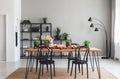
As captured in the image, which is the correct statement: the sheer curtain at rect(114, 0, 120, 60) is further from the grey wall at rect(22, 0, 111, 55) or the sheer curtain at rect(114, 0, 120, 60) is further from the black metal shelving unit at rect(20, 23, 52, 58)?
the black metal shelving unit at rect(20, 23, 52, 58)

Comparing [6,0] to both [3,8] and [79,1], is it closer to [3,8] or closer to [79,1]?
[3,8]

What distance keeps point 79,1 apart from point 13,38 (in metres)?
3.45

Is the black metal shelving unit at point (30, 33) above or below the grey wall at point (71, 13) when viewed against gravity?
below

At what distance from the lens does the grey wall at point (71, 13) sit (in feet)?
31.8

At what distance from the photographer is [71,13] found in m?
9.73

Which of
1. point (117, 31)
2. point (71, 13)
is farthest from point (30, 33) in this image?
point (117, 31)

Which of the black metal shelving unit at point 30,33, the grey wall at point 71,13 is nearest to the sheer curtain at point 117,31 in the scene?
the grey wall at point 71,13

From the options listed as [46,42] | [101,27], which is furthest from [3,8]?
[101,27]

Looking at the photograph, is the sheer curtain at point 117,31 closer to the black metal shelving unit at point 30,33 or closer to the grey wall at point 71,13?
the grey wall at point 71,13

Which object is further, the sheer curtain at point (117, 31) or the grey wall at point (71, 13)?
the grey wall at point (71, 13)

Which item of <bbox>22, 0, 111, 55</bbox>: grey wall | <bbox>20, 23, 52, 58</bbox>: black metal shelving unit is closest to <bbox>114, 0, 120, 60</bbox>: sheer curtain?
<bbox>22, 0, 111, 55</bbox>: grey wall

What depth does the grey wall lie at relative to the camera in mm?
9688

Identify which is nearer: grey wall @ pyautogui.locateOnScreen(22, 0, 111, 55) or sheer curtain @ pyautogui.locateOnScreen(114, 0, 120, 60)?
sheer curtain @ pyautogui.locateOnScreen(114, 0, 120, 60)

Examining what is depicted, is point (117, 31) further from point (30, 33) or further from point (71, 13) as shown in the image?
point (30, 33)
